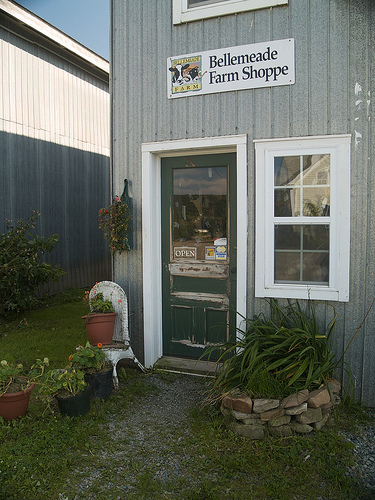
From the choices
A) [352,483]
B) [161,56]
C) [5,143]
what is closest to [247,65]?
[161,56]

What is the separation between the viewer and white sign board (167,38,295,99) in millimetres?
4195

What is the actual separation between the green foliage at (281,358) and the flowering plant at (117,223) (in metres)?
1.68

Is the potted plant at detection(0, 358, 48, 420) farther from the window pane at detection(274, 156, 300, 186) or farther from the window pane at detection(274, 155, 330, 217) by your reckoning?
the window pane at detection(274, 156, 300, 186)

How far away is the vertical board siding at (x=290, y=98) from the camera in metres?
3.99

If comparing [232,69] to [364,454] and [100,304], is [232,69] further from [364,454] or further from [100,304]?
[364,454]

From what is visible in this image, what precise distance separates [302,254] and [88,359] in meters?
2.32

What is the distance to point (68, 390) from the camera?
3760 millimetres

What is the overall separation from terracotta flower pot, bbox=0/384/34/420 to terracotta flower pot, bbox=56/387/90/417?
11.3 inches

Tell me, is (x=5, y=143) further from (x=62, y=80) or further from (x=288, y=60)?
(x=288, y=60)

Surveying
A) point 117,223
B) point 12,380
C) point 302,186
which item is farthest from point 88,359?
point 302,186

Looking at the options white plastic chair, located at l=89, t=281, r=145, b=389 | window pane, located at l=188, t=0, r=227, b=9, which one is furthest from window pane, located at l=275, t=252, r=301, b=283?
window pane, located at l=188, t=0, r=227, b=9

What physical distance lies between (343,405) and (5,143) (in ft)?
22.2

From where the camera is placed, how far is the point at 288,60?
13.7ft

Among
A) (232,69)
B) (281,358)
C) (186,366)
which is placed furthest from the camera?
(186,366)
